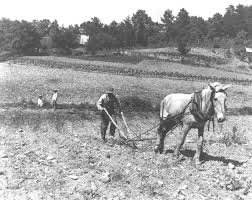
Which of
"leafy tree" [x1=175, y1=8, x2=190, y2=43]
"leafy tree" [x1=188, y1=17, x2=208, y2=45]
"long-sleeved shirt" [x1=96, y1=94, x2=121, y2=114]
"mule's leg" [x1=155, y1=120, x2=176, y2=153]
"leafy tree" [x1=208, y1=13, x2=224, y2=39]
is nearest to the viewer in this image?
"mule's leg" [x1=155, y1=120, x2=176, y2=153]

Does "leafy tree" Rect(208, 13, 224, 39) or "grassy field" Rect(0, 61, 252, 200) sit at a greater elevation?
"leafy tree" Rect(208, 13, 224, 39)

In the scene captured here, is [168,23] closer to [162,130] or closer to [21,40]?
[21,40]

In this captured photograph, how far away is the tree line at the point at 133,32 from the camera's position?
69062 millimetres

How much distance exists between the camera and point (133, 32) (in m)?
96.6

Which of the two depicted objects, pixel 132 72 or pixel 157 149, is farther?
pixel 132 72

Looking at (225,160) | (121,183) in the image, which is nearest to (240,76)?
(225,160)

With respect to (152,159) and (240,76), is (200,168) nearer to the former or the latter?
(152,159)

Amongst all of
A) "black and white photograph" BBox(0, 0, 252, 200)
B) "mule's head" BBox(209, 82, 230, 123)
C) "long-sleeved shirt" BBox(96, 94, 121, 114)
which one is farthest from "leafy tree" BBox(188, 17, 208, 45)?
"mule's head" BBox(209, 82, 230, 123)

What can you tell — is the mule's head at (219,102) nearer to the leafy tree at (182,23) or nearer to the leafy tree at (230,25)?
the leafy tree at (182,23)

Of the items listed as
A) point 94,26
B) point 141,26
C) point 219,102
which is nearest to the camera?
point 219,102

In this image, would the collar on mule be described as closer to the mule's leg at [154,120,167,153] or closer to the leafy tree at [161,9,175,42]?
the mule's leg at [154,120,167,153]

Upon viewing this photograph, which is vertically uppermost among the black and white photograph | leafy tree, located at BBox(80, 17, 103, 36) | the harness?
leafy tree, located at BBox(80, 17, 103, 36)

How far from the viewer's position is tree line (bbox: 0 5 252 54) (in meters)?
69.1

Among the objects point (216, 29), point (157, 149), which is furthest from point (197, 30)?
point (157, 149)
